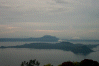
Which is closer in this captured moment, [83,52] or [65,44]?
[83,52]

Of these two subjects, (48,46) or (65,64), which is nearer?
(65,64)

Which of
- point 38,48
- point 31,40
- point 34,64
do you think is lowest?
point 34,64

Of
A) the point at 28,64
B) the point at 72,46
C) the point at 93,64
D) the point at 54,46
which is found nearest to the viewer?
the point at 93,64

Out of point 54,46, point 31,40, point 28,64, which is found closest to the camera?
point 28,64

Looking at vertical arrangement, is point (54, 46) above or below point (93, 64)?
above

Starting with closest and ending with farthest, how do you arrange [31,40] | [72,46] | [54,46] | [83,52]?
[83,52] → [72,46] → [54,46] → [31,40]

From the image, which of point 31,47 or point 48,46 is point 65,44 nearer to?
point 48,46

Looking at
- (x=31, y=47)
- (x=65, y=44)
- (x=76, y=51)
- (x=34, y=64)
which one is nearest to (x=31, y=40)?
(x=31, y=47)

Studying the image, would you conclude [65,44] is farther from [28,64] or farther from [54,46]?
[28,64]

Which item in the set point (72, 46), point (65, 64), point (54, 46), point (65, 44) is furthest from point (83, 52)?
point (65, 64)
